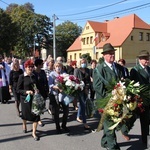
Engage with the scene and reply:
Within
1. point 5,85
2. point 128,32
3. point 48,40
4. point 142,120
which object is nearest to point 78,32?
point 48,40

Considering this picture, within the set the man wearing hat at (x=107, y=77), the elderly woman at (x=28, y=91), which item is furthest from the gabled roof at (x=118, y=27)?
the man wearing hat at (x=107, y=77)

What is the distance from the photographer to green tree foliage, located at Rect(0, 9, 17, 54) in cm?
4944

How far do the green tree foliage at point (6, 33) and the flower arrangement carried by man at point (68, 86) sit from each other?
44716 mm

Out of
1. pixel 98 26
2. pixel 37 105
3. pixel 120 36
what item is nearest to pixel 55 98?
pixel 37 105

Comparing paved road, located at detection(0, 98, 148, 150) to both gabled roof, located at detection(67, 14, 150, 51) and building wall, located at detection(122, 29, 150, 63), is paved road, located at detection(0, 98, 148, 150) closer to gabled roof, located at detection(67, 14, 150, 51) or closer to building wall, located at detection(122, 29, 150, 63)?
gabled roof, located at detection(67, 14, 150, 51)

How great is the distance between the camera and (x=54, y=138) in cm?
649

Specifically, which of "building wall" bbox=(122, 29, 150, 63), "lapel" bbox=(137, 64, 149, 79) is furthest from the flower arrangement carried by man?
"building wall" bbox=(122, 29, 150, 63)

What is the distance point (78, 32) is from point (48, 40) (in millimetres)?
16512

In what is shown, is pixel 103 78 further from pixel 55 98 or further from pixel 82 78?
pixel 82 78

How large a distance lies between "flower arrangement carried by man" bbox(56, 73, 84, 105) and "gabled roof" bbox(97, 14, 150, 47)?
47.7 m

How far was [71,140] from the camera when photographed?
6.29 metres

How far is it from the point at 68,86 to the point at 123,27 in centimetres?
5311

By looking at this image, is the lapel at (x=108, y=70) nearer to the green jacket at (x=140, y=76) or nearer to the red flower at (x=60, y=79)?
the green jacket at (x=140, y=76)

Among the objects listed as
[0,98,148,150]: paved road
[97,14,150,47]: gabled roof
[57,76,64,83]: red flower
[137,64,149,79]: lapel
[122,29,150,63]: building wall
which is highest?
[97,14,150,47]: gabled roof
